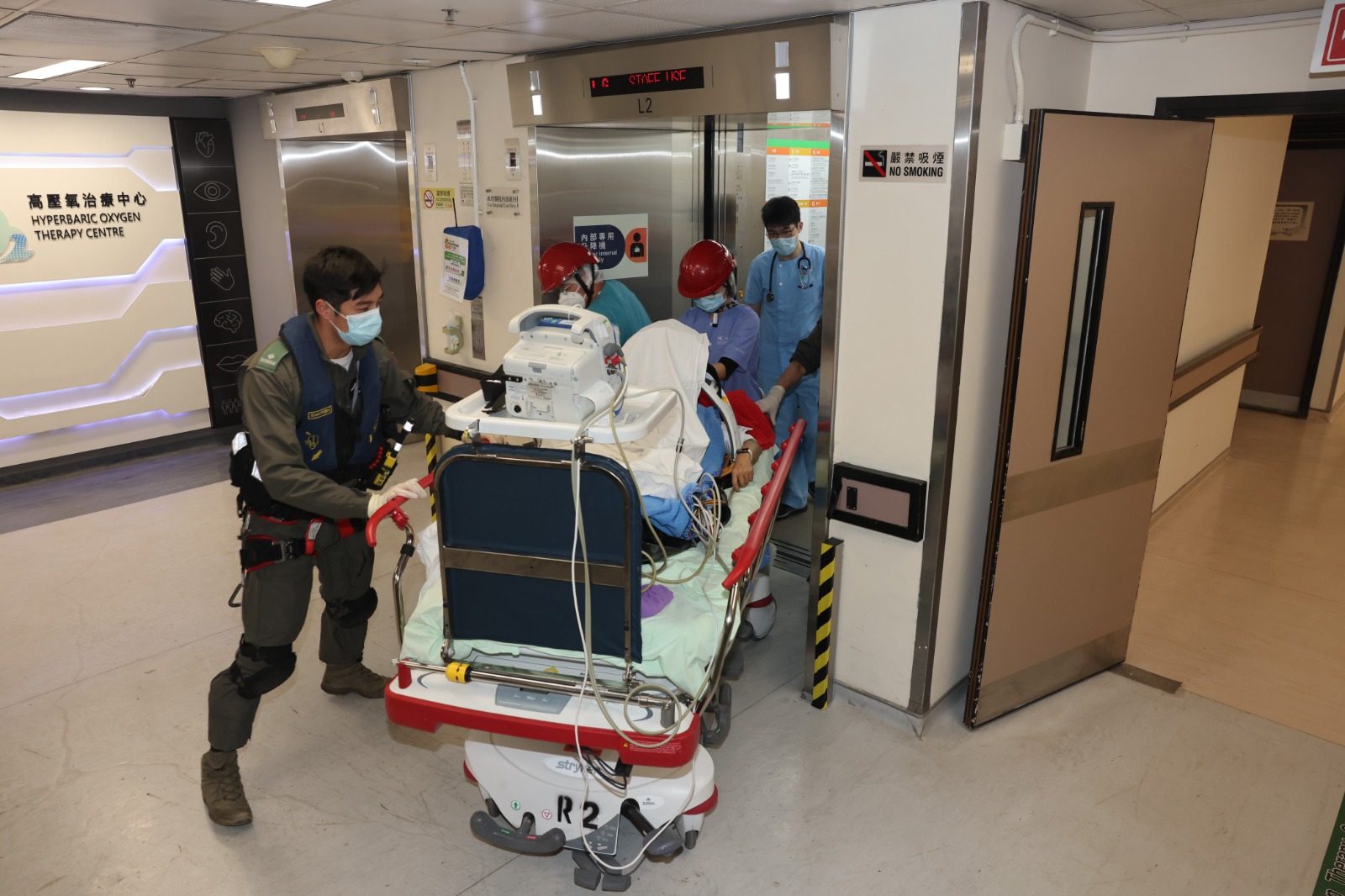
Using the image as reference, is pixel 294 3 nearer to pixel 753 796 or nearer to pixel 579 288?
pixel 579 288

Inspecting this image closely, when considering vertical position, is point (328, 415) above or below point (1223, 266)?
below

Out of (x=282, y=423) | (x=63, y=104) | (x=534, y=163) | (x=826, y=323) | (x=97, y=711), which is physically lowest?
(x=97, y=711)

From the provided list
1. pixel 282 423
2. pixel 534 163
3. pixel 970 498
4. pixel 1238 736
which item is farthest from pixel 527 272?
pixel 1238 736

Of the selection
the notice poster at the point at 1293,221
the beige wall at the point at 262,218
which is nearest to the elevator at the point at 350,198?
the beige wall at the point at 262,218

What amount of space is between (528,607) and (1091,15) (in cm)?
276

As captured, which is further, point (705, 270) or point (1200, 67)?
point (705, 270)

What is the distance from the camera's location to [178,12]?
3.10m

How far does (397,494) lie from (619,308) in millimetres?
1829

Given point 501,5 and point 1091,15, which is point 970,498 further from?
point 501,5

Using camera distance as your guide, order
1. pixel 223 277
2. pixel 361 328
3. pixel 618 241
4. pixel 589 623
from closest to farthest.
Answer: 1. pixel 589 623
2. pixel 361 328
3. pixel 618 241
4. pixel 223 277

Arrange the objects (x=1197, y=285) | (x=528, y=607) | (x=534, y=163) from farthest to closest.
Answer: (x=1197, y=285)
(x=534, y=163)
(x=528, y=607)

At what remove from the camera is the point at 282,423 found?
9.04ft

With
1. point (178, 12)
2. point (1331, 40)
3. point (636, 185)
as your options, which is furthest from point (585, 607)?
point (636, 185)

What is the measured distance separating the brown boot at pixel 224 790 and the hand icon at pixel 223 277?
4994 millimetres
